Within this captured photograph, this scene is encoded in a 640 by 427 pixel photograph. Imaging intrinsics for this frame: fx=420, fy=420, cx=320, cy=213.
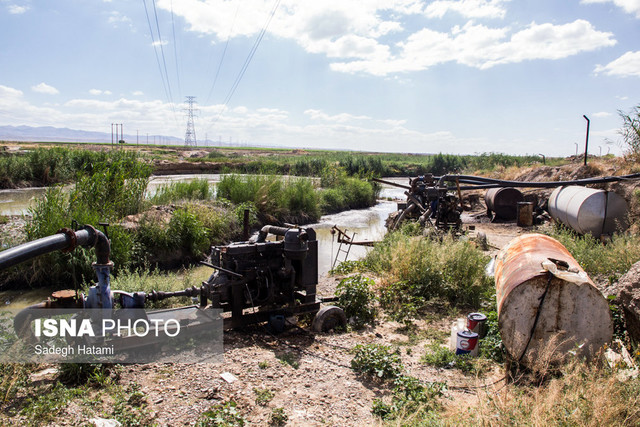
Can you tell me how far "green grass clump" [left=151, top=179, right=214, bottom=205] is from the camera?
14055 mm

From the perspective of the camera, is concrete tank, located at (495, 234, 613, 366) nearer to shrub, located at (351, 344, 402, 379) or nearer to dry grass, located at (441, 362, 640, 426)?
dry grass, located at (441, 362, 640, 426)

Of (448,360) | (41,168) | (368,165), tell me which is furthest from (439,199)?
(368,165)

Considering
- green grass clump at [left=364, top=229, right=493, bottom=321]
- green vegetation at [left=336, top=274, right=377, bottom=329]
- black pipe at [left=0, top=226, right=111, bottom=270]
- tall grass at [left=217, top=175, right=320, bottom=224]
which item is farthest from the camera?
tall grass at [left=217, top=175, right=320, bottom=224]

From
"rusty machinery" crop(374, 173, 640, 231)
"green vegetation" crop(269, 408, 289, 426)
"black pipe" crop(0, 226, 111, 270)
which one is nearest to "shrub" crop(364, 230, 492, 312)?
"rusty machinery" crop(374, 173, 640, 231)

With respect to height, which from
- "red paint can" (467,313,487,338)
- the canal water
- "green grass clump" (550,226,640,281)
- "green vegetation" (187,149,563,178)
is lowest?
the canal water

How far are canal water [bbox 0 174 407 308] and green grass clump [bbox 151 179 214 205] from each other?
0.45m

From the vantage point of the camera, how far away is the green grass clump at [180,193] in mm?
14055

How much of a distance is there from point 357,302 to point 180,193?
10677mm

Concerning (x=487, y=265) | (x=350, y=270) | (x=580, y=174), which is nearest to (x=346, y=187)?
(x=580, y=174)

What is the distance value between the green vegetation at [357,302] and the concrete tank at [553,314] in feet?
7.11

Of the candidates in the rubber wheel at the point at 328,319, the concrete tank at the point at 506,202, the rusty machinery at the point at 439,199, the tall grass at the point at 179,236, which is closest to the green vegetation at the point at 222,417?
the rubber wheel at the point at 328,319

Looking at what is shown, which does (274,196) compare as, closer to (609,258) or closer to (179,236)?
(179,236)

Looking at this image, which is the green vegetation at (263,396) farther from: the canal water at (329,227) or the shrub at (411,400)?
the canal water at (329,227)

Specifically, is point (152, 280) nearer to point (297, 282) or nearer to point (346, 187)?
point (297, 282)
